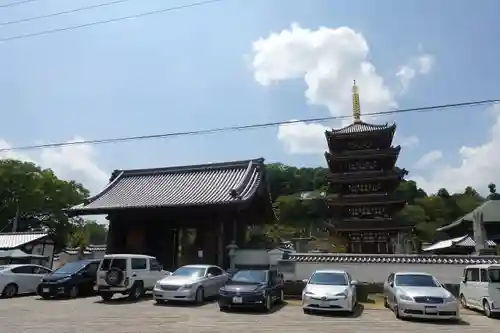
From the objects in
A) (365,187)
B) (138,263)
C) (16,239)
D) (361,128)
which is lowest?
(138,263)

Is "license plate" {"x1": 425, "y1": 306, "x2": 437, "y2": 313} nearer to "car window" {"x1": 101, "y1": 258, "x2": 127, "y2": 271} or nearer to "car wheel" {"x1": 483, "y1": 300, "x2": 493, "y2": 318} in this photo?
"car wheel" {"x1": 483, "y1": 300, "x2": 493, "y2": 318}

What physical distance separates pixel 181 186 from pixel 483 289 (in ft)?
49.8

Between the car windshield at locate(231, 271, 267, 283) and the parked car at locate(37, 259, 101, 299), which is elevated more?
Result: the car windshield at locate(231, 271, 267, 283)

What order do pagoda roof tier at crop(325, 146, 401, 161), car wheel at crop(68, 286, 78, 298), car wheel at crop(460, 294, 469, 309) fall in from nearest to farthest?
car wheel at crop(460, 294, 469, 309) → car wheel at crop(68, 286, 78, 298) → pagoda roof tier at crop(325, 146, 401, 161)

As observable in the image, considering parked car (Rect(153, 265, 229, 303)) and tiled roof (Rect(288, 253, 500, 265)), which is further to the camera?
tiled roof (Rect(288, 253, 500, 265))

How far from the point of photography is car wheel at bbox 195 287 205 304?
14703 millimetres

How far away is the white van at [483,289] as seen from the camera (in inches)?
498

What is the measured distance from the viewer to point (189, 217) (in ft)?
72.2

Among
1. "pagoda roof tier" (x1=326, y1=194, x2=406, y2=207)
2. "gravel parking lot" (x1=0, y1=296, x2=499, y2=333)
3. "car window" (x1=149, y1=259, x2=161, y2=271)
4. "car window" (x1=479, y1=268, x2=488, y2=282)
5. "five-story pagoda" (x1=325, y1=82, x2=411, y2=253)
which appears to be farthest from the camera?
"pagoda roof tier" (x1=326, y1=194, x2=406, y2=207)

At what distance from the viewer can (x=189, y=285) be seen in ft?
47.3

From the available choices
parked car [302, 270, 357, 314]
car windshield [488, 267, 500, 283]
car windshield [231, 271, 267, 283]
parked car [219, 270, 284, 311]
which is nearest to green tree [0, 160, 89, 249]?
car windshield [231, 271, 267, 283]

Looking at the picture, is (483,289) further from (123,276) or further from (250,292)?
(123,276)

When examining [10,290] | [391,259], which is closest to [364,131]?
[391,259]

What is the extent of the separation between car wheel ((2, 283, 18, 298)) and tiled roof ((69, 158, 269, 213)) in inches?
199
